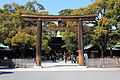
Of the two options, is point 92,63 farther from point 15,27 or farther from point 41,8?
point 41,8

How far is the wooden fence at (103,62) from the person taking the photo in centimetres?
1905

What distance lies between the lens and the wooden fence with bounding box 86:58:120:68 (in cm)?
1905

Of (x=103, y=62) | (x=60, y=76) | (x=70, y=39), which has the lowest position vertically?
(x=60, y=76)

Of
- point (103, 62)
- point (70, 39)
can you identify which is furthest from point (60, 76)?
point (70, 39)

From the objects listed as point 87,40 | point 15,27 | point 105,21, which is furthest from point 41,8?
point 105,21

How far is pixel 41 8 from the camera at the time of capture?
3344cm

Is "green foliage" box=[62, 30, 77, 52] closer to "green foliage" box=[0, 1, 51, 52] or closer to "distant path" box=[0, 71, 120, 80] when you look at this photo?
"green foliage" box=[0, 1, 51, 52]

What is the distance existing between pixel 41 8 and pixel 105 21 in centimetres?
1614

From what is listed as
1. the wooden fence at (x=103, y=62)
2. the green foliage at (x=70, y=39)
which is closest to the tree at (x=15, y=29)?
the green foliage at (x=70, y=39)

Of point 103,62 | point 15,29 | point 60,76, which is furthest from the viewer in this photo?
point 15,29

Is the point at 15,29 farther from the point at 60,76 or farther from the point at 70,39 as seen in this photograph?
the point at 60,76

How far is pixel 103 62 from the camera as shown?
1908 cm

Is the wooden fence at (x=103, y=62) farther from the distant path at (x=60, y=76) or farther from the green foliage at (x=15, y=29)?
the green foliage at (x=15, y=29)

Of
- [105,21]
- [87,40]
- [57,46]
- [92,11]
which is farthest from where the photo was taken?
[57,46]
